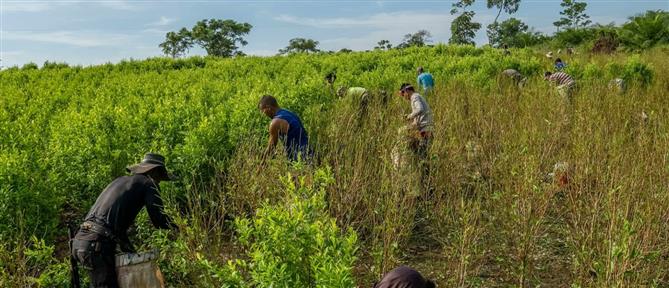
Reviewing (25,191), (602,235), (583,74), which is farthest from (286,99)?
(583,74)

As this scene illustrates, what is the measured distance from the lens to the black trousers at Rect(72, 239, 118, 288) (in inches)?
149

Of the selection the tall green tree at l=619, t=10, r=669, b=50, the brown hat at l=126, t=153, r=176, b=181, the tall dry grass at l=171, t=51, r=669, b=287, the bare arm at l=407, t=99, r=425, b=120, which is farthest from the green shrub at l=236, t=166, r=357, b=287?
the tall green tree at l=619, t=10, r=669, b=50

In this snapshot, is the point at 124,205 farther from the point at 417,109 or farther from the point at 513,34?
the point at 513,34

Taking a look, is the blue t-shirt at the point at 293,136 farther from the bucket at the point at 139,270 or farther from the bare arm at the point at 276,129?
the bucket at the point at 139,270

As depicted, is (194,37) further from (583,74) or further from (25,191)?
(25,191)

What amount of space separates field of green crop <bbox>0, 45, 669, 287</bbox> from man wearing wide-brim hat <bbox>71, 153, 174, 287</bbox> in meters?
0.24

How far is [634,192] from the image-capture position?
4.06 metres

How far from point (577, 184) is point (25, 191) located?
445 centimetres

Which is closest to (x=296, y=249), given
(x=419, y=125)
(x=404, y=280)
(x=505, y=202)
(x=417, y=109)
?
(x=404, y=280)

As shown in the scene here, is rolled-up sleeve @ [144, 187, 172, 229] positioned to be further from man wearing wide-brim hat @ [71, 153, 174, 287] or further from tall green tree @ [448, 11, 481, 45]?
tall green tree @ [448, 11, 481, 45]

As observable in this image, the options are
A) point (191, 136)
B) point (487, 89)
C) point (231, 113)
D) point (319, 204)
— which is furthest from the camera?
point (487, 89)

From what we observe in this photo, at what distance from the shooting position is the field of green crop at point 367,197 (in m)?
3.27

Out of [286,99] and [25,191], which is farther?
[286,99]

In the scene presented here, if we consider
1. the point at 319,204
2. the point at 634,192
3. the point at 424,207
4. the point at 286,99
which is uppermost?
the point at 286,99
